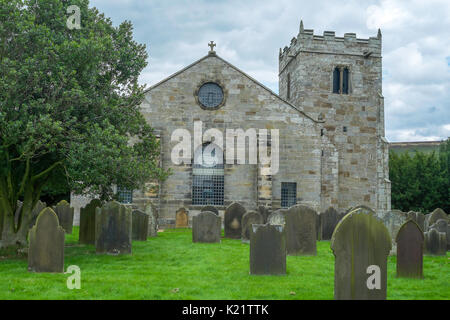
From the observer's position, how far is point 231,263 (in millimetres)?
12312

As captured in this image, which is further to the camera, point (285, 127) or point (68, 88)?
point (285, 127)

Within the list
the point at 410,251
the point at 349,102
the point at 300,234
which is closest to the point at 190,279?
the point at 300,234

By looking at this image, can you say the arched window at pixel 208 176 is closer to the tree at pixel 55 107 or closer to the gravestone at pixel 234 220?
the gravestone at pixel 234 220

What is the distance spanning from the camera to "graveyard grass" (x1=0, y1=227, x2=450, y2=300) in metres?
8.63

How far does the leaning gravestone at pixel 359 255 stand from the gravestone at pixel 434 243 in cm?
735

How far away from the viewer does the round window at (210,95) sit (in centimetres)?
2670

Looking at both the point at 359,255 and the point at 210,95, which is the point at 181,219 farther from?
the point at 359,255

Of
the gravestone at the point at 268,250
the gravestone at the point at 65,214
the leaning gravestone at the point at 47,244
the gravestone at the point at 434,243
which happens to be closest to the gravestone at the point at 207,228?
the gravestone at the point at 268,250

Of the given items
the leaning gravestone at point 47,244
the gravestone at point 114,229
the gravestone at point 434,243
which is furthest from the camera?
the gravestone at point 434,243

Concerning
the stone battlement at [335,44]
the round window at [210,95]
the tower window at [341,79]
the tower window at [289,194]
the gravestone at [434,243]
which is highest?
the stone battlement at [335,44]

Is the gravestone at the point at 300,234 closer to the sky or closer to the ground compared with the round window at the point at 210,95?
closer to the ground

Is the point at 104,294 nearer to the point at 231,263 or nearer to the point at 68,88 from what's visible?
the point at 231,263
